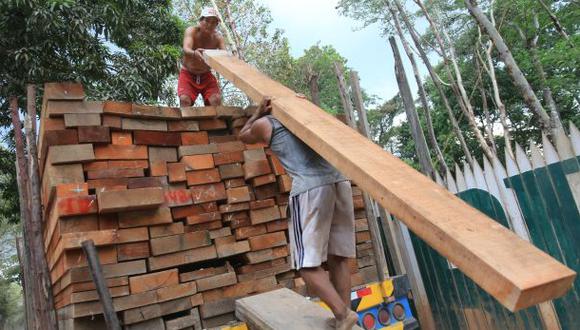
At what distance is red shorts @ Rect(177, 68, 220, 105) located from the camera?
464 centimetres

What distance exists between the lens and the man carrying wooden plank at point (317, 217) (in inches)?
89.3

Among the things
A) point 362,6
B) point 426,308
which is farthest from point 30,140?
point 362,6

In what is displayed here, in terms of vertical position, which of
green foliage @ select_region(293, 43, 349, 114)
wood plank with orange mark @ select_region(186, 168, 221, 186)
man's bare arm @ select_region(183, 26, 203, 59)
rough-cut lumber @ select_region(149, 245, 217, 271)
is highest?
green foliage @ select_region(293, 43, 349, 114)

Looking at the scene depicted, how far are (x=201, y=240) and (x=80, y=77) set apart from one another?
21.8 feet

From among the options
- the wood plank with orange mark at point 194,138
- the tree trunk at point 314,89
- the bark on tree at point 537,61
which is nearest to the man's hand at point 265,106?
the wood plank with orange mark at point 194,138

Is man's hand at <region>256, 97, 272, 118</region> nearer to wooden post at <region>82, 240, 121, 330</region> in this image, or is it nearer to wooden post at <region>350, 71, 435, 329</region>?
wooden post at <region>82, 240, 121, 330</region>

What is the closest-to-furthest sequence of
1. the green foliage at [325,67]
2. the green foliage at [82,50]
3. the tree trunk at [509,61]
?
the green foliage at [82,50]
the tree trunk at [509,61]
the green foliage at [325,67]

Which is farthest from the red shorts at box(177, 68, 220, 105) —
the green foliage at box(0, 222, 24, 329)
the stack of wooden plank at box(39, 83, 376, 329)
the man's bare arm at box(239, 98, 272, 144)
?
the green foliage at box(0, 222, 24, 329)

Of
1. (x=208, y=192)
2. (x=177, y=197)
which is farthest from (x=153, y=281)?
(x=208, y=192)

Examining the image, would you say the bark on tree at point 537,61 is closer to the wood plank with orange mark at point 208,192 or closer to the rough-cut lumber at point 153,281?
the wood plank with orange mark at point 208,192

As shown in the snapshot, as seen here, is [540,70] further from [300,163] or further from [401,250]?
[300,163]

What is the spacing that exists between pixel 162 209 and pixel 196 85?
187 cm

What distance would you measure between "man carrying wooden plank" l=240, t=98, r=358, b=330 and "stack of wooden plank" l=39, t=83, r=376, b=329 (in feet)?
3.53

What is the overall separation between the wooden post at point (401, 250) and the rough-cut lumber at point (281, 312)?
1923mm
